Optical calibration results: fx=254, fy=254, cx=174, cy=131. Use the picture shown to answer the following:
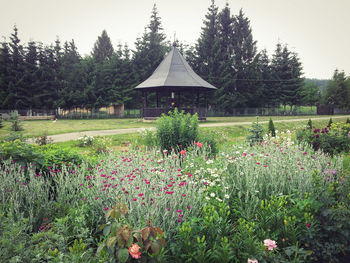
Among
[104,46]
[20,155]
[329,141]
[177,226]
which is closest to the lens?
[177,226]

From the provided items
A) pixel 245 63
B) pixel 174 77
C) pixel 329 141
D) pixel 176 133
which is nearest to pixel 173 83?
pixel 174 77

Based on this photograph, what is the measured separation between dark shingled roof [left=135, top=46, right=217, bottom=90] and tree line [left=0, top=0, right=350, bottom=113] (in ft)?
35.3

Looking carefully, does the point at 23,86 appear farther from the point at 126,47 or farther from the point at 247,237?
the point at 247,237

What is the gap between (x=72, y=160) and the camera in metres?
5.14

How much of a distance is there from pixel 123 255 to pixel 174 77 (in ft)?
67.2

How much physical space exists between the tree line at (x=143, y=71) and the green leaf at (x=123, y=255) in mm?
32239

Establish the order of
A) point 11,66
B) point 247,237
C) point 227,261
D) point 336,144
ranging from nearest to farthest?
point 227,261, point 247,237, point 336,144, point 11,66

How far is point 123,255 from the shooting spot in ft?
7.09

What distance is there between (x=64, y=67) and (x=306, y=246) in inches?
1440

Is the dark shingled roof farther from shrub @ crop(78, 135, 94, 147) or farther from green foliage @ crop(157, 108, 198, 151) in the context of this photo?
green foliage @ crop(157, 108, 198, 151)

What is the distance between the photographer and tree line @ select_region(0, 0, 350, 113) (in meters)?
31.9

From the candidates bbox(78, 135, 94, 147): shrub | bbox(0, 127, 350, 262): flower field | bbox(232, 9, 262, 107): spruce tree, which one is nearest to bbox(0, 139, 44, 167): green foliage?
bbox(0, 127, 350, 262): flower field

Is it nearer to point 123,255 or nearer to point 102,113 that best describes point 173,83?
point 102,113

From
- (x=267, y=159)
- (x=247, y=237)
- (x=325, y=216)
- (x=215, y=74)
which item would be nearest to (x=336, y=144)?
(x=267, y=159)
